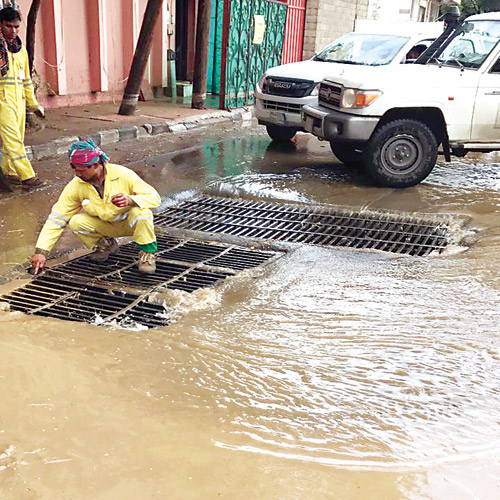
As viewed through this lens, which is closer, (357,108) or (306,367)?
(306,367)

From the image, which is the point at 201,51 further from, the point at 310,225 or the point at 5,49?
the point at 310,225

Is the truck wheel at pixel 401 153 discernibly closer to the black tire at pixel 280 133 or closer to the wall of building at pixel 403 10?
the black tire at pixel 280 133

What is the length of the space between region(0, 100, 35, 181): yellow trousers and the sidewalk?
5.16ft

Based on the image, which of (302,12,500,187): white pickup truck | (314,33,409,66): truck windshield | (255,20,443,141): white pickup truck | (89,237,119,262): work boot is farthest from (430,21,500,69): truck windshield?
(89,237,119,262): work boot

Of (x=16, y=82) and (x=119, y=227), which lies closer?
(x=119, y=227)

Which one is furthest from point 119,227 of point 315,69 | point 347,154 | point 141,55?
point 141,55

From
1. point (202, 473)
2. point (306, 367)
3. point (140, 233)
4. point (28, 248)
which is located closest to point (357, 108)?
point (140, 233)

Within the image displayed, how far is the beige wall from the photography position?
1900cm

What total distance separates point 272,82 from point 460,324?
22.1 feet

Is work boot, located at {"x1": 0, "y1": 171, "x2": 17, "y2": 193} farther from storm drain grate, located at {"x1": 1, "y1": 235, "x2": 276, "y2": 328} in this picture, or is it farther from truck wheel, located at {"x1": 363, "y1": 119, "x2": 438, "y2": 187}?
truck wheel, located at {"x1": 363, "y1": 119, "x2": 438, "y2": 187}

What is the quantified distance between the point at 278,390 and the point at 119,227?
7.22ft

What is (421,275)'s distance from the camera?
178 inches

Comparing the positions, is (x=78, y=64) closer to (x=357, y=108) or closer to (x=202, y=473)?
(x=357, y=108)

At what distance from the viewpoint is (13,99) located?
6531 millimetres
